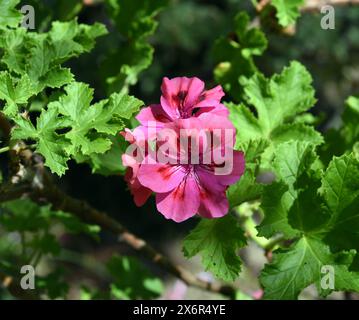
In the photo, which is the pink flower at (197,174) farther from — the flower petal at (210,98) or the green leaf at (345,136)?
the green leaf at (345,136)

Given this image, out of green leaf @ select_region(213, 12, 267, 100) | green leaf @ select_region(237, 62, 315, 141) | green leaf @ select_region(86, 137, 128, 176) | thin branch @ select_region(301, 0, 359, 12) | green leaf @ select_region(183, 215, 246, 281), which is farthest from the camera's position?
thin branch @ select_region(301, 0, 359, 12)

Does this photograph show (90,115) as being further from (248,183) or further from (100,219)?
(100,219)

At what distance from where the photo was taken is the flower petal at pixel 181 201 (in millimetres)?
970

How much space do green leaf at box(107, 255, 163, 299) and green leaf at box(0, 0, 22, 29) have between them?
30.6 inches

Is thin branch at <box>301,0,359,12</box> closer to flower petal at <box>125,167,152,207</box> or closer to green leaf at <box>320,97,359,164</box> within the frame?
green leaf at <box>320,97,359,164</box>

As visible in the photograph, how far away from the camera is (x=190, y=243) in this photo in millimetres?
1086

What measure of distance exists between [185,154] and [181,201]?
73mm

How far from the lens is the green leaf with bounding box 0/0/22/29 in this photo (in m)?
1.10

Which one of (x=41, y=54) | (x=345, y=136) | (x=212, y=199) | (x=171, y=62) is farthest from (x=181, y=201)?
(x=171, y=62)

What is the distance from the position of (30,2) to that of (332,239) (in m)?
0.80

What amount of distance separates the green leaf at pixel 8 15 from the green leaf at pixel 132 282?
2.55 feet

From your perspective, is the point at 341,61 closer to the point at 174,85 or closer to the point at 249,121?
the point at 249,121

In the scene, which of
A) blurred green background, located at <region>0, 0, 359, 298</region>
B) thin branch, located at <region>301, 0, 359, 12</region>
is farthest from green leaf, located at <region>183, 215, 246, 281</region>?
blurred green background, located at <region>0, 0, 359, 298</region>

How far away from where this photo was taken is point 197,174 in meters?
1.00
